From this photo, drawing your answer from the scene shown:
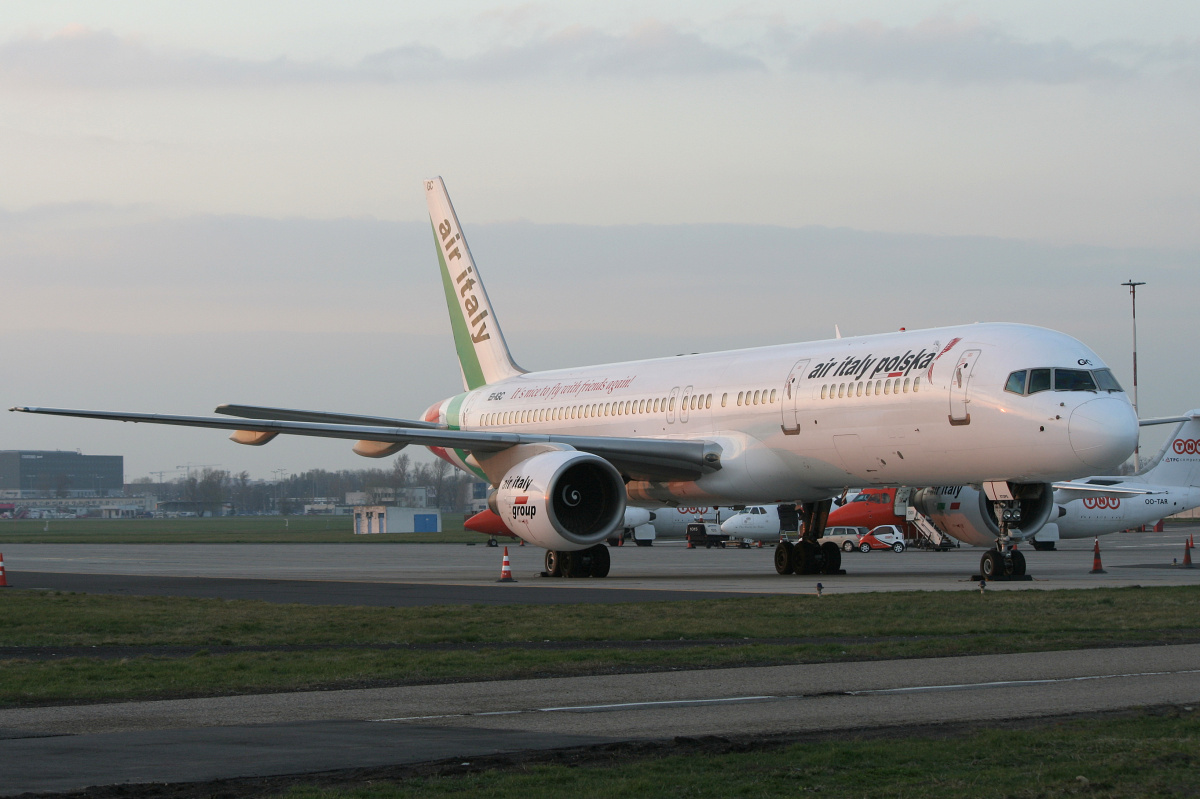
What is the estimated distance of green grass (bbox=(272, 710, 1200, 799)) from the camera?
6.83 meters

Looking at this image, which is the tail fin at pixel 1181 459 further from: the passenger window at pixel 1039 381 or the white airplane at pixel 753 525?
the passenger window at pixel 1039 381

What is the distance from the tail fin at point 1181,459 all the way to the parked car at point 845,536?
38.5ft

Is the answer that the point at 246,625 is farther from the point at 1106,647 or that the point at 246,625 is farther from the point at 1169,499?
the point at 1169,499

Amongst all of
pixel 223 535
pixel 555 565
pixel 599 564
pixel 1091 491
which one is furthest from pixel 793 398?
pixel 223 535

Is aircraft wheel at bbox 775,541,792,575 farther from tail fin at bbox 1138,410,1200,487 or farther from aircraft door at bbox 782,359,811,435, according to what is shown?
tail fin at bbox 1138,410,1200,487

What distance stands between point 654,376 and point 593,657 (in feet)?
58.6

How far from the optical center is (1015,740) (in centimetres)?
813

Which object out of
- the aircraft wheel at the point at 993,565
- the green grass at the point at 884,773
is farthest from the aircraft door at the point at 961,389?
the green grass at the point at 884,773

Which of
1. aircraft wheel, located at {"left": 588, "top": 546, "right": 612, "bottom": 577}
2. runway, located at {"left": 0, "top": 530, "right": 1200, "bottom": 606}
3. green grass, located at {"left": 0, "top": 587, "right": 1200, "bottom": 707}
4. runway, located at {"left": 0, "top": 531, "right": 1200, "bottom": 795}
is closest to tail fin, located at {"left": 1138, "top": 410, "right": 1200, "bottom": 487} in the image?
runway, located at {"left": 0, "top": 530, "right": 1200, "bottom": 606}

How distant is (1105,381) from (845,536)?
103ft

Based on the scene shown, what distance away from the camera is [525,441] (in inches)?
1094

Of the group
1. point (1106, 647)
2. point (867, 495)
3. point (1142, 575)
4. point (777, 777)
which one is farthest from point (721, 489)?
point (867, 495)

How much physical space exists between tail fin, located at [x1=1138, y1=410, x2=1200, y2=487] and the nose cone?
2280 centimetres

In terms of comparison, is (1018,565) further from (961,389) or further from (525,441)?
(525,441)
